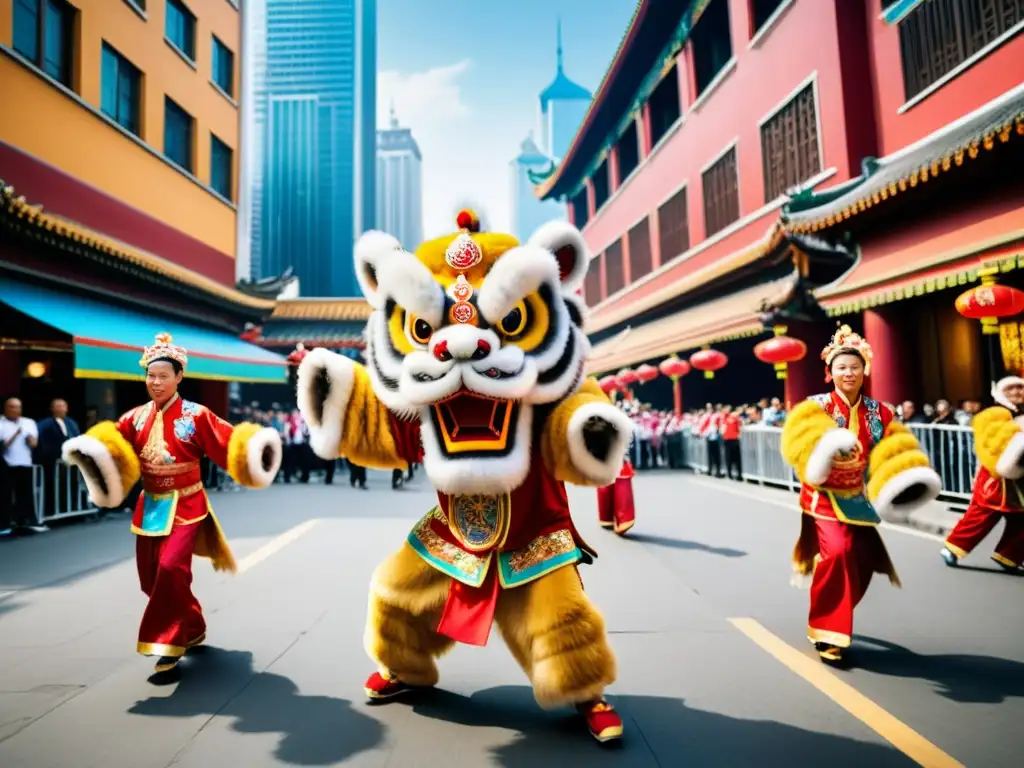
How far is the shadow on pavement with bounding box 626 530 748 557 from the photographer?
19.2 feet

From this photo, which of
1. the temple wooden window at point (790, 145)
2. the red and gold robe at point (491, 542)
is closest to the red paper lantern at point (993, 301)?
the temple wooden window at point (790, 145)

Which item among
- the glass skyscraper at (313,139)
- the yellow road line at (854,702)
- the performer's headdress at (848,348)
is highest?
the glass skyscraper at (313,139)

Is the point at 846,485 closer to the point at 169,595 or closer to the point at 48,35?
the point at 169,595

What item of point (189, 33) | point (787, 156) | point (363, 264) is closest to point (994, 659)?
point (363, 264)

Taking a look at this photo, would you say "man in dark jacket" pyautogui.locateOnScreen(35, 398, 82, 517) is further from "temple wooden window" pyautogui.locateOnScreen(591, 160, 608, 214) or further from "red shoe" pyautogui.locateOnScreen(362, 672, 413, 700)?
"temple wooden window" pyautogui.locateOnScreen(591, 160, 608, 214)

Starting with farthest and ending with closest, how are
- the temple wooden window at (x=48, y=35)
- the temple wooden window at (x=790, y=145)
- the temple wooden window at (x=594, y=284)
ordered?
the temple wooden window at (x=594, y=284) → the temple wooden window at (x=790, y=145) → the temple wooden window at (x=48, y=35)

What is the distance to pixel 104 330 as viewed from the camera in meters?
9.15

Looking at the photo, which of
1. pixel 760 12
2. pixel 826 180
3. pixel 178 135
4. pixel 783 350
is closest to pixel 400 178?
pixel 178 135

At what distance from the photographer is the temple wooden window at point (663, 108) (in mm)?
17906

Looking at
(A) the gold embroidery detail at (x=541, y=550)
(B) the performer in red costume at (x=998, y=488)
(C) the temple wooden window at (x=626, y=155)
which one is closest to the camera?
(A) the gold embroidery detail at (x=541, y=550)

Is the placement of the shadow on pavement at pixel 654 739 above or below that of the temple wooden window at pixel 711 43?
below

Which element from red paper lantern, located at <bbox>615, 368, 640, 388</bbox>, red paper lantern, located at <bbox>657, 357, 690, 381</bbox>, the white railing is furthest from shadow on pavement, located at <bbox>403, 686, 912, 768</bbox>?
red paper lantern, located at <bbox>615, 368, 640, 388</bbox>

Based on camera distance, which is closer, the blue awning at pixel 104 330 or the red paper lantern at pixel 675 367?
the blue awning at pixel 104 330

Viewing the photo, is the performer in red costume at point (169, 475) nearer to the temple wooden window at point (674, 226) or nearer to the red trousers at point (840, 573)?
the red trousers at point (840, 573)
